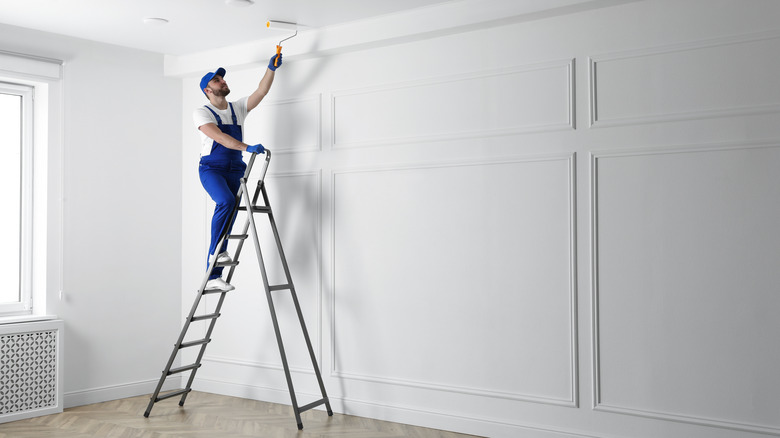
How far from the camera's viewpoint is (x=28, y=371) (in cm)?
431

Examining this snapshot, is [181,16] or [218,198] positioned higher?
[181,16]

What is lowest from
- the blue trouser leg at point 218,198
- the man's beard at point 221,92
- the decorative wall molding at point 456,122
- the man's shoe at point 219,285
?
the man's shoe at point 219,285

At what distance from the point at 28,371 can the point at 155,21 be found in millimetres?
2420

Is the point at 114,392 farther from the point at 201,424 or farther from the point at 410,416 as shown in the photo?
the point at 410,416

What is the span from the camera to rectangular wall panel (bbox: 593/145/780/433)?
3.08 m

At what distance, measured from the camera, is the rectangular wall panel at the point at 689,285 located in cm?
308

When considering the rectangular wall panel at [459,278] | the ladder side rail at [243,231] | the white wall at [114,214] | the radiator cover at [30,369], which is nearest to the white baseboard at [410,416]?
the rectangular wall panel at [459,278]

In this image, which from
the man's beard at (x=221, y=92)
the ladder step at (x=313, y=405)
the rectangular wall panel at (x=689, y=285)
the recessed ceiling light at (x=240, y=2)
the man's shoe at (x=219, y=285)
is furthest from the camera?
the man's beard at (x=221, y=92)

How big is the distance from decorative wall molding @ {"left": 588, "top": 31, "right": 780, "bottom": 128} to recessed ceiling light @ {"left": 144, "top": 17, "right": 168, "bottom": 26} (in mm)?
2674

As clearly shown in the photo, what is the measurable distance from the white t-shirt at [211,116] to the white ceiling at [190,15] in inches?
19.3

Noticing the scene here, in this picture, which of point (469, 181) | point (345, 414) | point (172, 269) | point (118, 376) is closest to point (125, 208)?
point (172, 269)

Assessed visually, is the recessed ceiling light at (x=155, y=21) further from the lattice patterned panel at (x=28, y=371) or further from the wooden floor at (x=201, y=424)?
the wooden floor at (x=201, y=424)

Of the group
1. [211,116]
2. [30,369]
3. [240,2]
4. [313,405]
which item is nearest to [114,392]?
[30,369]

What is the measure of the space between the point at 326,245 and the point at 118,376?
190 centimetres
